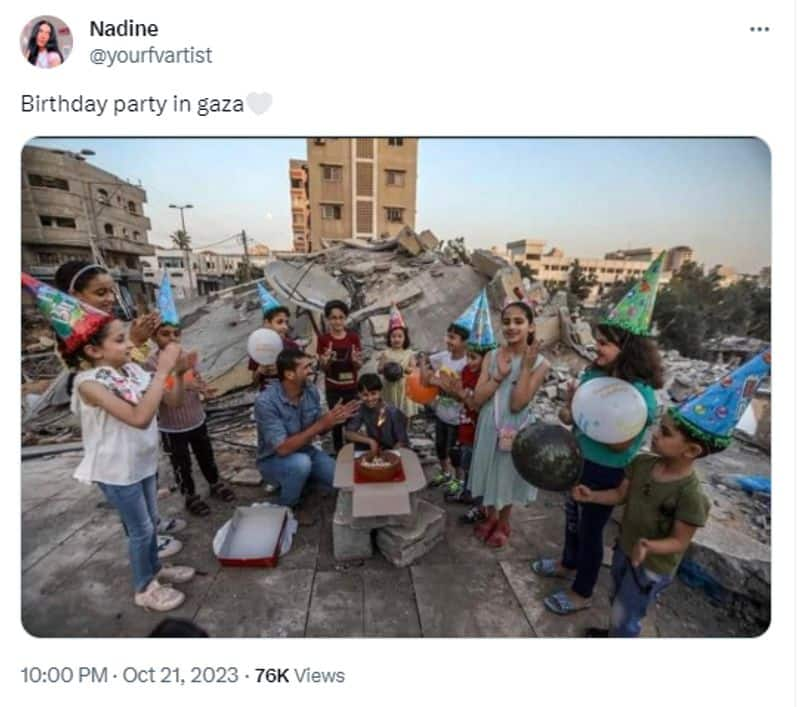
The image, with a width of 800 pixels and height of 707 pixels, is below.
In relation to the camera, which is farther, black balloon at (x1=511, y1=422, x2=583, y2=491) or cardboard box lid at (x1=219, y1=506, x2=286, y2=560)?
cardboard box lid at (x1=219, y1=506, x2=286, y2=560)

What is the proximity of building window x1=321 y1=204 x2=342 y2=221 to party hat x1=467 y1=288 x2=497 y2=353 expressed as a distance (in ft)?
12.8

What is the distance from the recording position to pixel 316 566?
1.52 metres

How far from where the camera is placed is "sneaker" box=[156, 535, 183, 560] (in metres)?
1.58

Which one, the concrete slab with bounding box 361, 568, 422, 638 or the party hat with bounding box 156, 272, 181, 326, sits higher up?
the party hat with bounding box 156, 272, 181, 326

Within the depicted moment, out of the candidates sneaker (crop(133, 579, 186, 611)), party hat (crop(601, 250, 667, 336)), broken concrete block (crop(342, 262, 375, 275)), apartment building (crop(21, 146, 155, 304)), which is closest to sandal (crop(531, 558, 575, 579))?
party hat (crop(601, 250, 667, 336))

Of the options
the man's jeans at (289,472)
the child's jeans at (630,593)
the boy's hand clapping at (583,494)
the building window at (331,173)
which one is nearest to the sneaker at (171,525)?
the man's jeans at (289,472)

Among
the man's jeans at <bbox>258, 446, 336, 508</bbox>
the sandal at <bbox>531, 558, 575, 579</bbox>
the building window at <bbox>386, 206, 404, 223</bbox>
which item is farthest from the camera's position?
the building window at <bbox>386, 206, 404, 223</bbox>

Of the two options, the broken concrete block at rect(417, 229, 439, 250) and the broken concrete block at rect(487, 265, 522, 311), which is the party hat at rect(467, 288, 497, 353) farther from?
the broken concrete block at rect(417, 229, 439, 250)

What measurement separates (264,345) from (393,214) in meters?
3.07

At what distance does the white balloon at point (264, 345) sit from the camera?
6.70 feet

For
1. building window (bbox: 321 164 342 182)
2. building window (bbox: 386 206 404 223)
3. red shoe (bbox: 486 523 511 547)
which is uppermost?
building window (bbox: 386 206 404 223)

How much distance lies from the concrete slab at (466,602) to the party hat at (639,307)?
1283 millimetres
